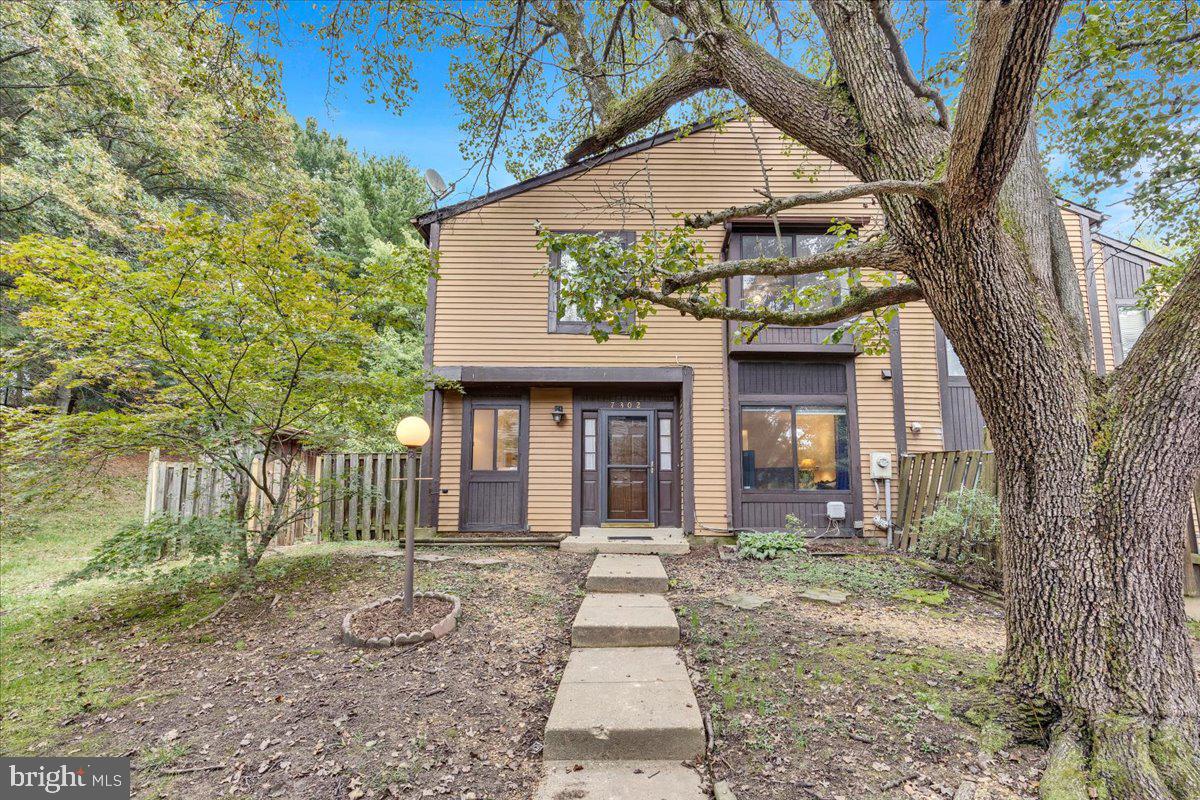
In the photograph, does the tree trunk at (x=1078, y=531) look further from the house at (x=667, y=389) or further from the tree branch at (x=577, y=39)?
the tree branch at (x=577, y=39)

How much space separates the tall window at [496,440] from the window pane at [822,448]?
4.29 m

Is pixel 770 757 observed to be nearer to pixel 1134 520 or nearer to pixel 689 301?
pixel 1134 520

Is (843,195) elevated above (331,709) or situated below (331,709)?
above

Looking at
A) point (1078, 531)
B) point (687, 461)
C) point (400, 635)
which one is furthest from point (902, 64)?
point (687, 461)

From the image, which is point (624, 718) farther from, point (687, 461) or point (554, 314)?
point (554, 314)

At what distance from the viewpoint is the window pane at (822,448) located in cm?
725

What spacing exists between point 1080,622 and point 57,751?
16.0 ft

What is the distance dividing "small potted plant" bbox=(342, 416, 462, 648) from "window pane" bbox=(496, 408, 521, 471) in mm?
3355

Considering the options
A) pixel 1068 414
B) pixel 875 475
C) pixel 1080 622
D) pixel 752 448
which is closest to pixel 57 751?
pixel 1080 622

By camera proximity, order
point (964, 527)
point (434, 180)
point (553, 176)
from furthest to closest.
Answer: point (553, 176) → point (434, 180) → point (964, 527)

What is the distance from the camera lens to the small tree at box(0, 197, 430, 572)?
11.9 feet

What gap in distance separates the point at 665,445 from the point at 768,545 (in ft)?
6.94

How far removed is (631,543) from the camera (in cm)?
647

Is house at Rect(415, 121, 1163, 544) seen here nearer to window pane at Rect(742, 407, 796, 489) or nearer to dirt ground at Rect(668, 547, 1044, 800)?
window pane at Rect(742, 407, 796, 489)
